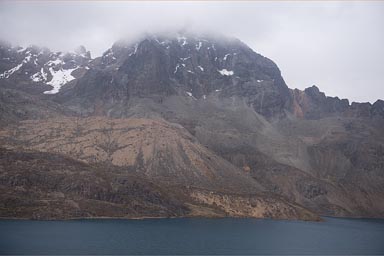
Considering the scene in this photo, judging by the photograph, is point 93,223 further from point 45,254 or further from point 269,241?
point 45,254

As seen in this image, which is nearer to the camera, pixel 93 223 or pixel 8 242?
pixel 8 242

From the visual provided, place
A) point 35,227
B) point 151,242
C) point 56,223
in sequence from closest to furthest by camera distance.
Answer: point 151,242, point 35,227, point 56,223

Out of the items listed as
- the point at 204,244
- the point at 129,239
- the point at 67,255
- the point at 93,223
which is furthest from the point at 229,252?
the point at 93,223

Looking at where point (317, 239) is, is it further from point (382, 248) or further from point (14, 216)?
point (14, 216)

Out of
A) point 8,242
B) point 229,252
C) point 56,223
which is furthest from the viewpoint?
point 56,223

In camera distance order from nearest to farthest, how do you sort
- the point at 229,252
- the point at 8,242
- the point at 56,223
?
the point at 8,242, the point at 229,252, the point at 56,223

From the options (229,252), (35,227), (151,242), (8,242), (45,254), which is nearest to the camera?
(45,254)

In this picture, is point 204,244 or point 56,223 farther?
point 56,223

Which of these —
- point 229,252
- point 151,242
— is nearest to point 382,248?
point 229,252
